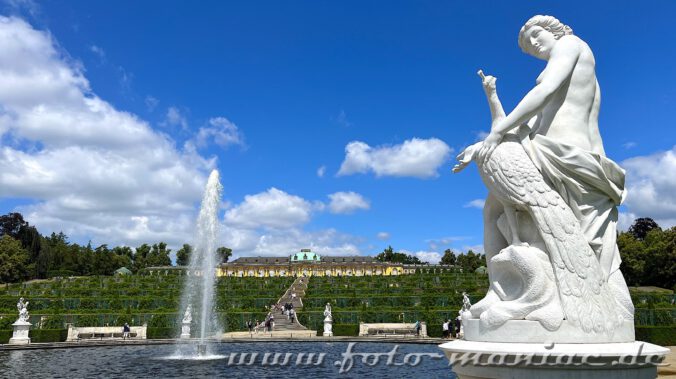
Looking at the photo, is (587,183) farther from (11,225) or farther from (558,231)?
(11,225)

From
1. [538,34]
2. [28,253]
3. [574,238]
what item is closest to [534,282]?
[574,238]

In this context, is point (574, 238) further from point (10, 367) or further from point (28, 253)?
point (28, 253)

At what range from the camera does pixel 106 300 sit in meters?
40.3

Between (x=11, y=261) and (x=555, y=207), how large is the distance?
86.3 metres

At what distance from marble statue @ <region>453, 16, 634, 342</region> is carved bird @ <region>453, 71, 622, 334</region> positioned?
10 mm

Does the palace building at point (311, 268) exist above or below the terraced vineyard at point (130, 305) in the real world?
above

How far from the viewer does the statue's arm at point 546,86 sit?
5.82 m

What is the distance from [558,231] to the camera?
18.1 ft

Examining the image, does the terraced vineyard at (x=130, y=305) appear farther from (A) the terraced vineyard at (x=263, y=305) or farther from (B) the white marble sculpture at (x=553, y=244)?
(B) the white marble sculpture at (x=553, y=244)

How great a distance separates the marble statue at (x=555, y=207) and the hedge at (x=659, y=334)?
19.6 m

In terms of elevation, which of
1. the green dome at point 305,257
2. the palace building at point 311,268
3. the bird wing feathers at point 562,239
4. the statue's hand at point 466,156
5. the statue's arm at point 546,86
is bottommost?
the bird wing feathers at point 562,239

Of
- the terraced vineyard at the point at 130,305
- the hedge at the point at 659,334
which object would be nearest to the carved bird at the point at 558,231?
the hedge at the point at 659,334

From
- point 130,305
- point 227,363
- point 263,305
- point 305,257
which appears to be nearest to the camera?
point 227,363

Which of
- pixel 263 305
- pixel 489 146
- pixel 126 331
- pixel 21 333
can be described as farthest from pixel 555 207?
pixel 263 305
